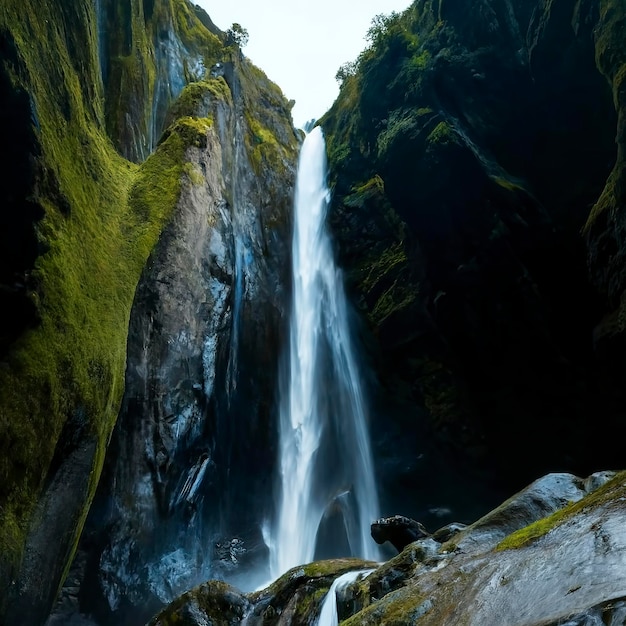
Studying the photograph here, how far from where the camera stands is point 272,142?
23.3m

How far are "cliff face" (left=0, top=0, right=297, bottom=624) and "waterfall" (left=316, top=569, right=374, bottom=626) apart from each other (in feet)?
12.9

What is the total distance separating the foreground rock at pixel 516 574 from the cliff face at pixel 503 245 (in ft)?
30.7

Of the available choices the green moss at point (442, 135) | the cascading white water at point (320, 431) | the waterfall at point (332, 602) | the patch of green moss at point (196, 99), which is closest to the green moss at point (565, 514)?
the waterfall at point (332, 602)

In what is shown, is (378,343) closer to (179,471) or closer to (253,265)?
(253,265)

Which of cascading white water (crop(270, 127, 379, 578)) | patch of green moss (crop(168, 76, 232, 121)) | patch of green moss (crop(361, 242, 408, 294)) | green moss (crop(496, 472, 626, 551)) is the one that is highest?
patch of green moss (crop(168, 76, 232, 121))

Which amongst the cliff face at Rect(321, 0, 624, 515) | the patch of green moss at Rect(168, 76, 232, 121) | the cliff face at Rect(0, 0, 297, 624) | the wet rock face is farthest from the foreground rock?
the patch of green moss at Rect(168, 76, 232, 121)

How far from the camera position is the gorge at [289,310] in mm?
7458

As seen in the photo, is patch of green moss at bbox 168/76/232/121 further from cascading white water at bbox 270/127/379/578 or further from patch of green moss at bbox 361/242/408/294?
patch of green moss at bbox 361/242/408/294

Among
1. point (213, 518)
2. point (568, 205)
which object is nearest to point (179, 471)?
point (213, 518)

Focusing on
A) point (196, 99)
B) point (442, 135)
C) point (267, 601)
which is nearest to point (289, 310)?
point (196, 99)

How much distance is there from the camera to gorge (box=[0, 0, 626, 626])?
294 inches

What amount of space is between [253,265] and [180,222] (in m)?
5.10

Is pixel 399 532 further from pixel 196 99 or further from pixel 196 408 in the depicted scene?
pixel 196 99

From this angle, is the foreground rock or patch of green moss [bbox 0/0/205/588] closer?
the foreground rock
